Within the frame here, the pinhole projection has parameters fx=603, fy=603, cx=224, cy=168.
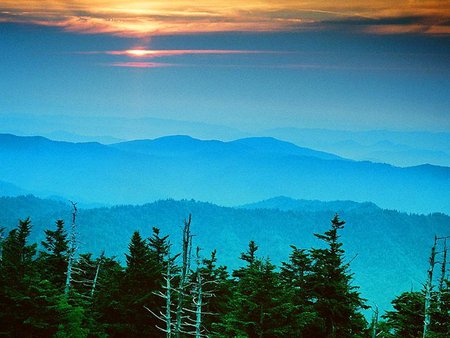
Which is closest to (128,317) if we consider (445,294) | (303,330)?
(303,330)

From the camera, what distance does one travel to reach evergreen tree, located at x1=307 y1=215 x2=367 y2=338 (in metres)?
35.5

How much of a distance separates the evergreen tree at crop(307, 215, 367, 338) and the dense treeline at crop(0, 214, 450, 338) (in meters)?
0.06

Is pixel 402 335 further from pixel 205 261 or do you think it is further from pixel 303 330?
pixel 205 261

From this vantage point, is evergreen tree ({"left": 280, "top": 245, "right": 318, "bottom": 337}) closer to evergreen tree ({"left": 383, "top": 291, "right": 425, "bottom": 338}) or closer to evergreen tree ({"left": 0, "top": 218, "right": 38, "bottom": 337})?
evergreen tree ({"left": 383, "top": 291, "right": 425, "bottom": 338})

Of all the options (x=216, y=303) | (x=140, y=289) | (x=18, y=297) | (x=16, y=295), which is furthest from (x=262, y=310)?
(x=16, y=295)

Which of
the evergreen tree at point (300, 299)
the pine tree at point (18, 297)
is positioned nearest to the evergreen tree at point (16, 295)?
the pine tree at point (18, 297)

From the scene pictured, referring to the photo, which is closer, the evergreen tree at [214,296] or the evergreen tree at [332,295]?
the evergreen tree at [332,295]

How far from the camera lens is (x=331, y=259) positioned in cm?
3619

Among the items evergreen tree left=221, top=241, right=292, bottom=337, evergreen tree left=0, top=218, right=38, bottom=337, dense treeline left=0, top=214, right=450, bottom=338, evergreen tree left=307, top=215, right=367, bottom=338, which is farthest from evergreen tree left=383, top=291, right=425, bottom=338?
evergreen tree left=0, top=218, right=38, bottom=337

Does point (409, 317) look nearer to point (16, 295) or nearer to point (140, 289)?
point (140, 289)

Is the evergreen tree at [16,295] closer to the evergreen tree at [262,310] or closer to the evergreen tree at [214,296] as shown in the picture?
the evergreen tree at [262,310]

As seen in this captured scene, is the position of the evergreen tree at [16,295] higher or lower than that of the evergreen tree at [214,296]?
lower

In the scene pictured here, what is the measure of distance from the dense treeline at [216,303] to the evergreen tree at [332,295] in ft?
0.19

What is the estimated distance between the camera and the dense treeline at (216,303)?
31.3 metres
